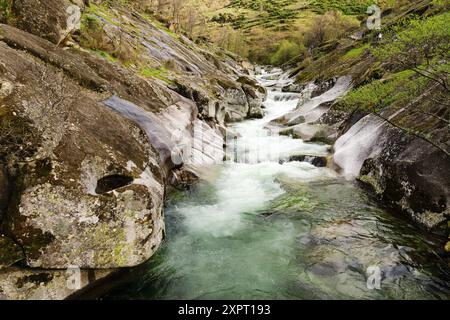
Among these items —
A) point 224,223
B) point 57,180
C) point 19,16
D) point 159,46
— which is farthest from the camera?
point 159,46

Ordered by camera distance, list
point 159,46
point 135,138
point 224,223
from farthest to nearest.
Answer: point 159,46 → point 224,223 → point 135,138

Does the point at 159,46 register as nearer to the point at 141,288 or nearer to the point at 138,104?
the point at 138,104

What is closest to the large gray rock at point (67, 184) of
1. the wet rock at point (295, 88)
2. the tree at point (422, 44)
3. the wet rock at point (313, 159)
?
the tree at point (422, 44)

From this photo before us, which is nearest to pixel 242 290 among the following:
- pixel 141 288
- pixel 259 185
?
pixel 141 288

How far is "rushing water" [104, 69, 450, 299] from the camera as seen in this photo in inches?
408

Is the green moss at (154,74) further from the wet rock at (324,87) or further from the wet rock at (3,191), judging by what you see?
the wet rock at (324,87)

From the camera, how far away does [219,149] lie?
24906 mm

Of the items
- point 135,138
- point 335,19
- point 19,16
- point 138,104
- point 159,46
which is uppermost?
point 335,19

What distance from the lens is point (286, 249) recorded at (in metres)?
12.7

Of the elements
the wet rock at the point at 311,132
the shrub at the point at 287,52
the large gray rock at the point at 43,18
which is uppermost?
the shrub at the point at 287,52

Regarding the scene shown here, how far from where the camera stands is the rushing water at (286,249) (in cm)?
1036

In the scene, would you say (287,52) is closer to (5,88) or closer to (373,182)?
(373,182)

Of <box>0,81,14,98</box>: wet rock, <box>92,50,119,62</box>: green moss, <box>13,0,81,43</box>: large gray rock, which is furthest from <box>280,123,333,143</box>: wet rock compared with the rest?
<box>0,81,14,98</box>: wet rock
